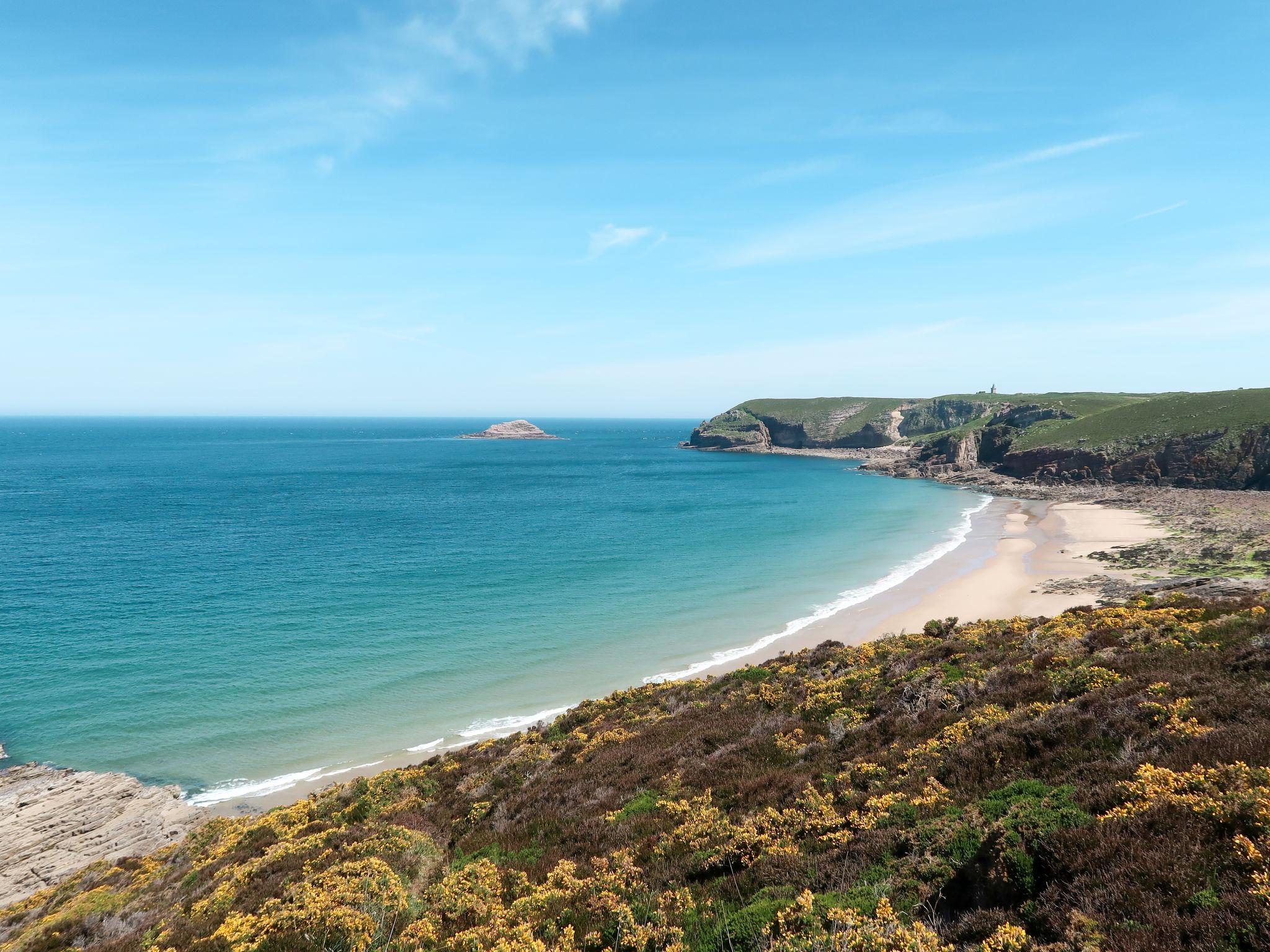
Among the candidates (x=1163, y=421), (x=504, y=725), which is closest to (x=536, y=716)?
(x=504, y=725)

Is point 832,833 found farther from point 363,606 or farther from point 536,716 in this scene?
point 363,606

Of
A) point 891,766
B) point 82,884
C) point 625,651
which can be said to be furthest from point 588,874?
point 625,651

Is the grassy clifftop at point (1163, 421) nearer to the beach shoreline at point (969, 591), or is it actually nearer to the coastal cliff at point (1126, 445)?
the coastal cliff at point (1126, 445)

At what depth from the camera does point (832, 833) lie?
11.7m

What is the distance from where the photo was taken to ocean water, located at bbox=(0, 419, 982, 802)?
30391 mm

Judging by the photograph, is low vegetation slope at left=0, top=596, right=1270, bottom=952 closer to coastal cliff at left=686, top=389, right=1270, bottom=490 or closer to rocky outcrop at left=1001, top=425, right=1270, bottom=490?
rocky outcrop at left=1001, top=425, right=1270, bottom=490

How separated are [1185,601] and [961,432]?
148732 millimetres

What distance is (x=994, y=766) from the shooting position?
12289 mm

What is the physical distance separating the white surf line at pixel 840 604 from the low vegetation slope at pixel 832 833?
47.5ft

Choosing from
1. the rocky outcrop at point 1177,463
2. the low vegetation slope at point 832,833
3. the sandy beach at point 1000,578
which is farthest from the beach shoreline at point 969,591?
the rocky outcrop at point 1177,463

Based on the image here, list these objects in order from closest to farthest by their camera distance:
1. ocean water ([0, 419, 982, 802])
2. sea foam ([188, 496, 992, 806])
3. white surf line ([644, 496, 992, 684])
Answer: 1. sea foam ([188, 496, 992, 806])
2. ocean water ([0, 419, 982, 802])
3. white surf line ([644, 496, 992, 684])

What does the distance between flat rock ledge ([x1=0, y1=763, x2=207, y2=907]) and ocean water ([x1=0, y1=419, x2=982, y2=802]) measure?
4.81 feet

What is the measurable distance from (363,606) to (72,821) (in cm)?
2410

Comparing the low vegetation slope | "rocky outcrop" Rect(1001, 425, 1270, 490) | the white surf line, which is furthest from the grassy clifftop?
the low vegetation slope
